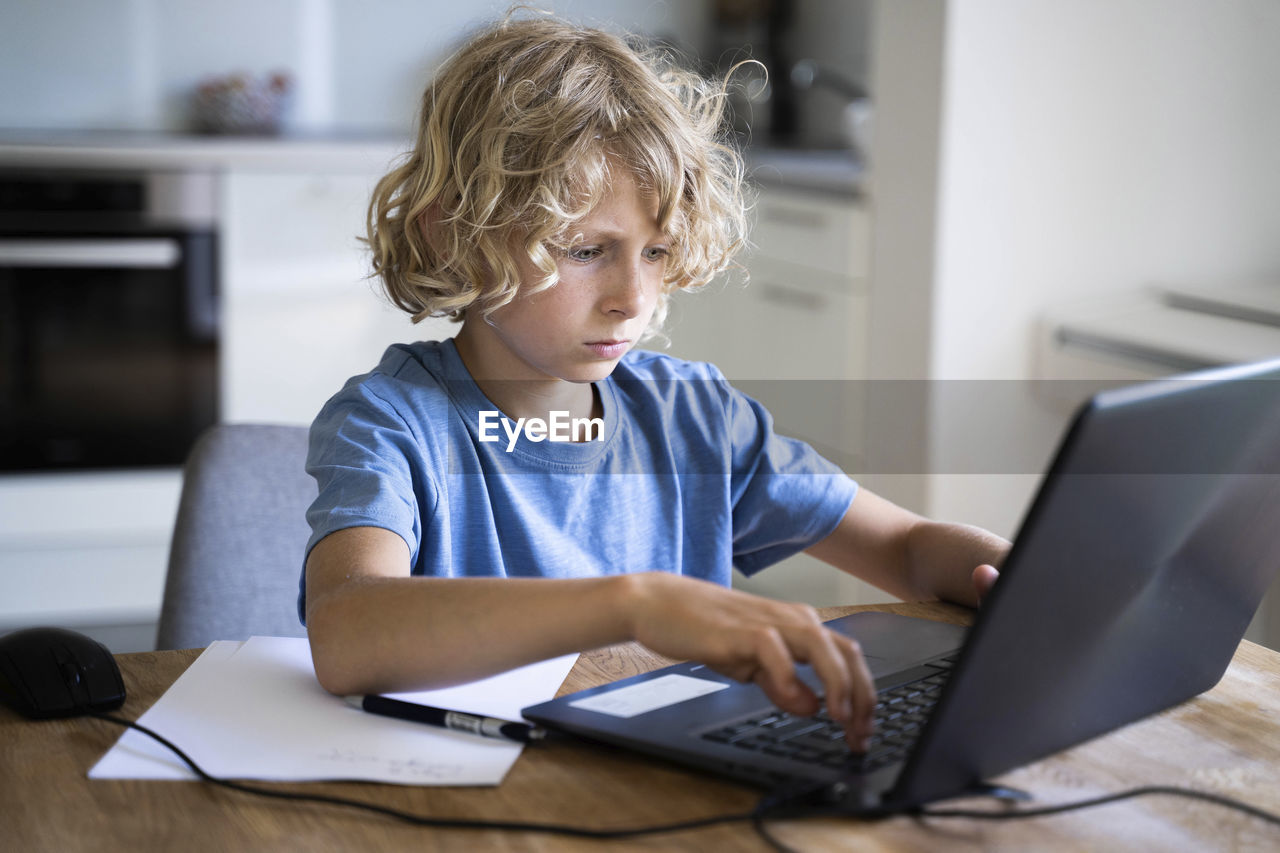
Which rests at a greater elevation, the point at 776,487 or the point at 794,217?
the point at 794,217

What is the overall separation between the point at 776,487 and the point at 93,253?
1.98m

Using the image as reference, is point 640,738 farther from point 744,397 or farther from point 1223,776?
point 744,397

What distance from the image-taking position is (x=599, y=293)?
967mm

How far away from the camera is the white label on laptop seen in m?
0.72

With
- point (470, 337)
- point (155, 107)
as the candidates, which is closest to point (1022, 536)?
point (470, 337)

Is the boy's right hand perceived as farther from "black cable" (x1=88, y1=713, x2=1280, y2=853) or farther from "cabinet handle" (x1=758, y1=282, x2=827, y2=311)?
"cabinet handle" (x1=758, y1=282, x2=827, y2=311)

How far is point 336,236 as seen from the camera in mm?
2777

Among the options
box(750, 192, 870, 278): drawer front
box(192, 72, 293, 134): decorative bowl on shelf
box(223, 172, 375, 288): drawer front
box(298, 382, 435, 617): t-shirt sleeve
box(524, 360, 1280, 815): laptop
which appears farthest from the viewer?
box(192, 72, 293, 134): decorative bowl on shelf

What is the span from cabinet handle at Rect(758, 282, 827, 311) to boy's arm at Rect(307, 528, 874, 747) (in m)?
1.89

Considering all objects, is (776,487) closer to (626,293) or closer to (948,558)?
(948,558)

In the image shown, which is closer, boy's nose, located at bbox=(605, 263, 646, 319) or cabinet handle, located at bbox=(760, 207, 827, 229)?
boy's nose, located at bbox=(605, 263, 646, 319)

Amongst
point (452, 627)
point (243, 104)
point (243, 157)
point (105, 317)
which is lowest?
point (105, 317)

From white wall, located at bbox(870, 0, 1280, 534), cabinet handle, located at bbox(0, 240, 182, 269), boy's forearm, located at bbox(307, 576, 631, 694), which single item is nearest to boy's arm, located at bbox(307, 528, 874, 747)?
boy's forearm, located at bbox(307, 576, 631, 694)
